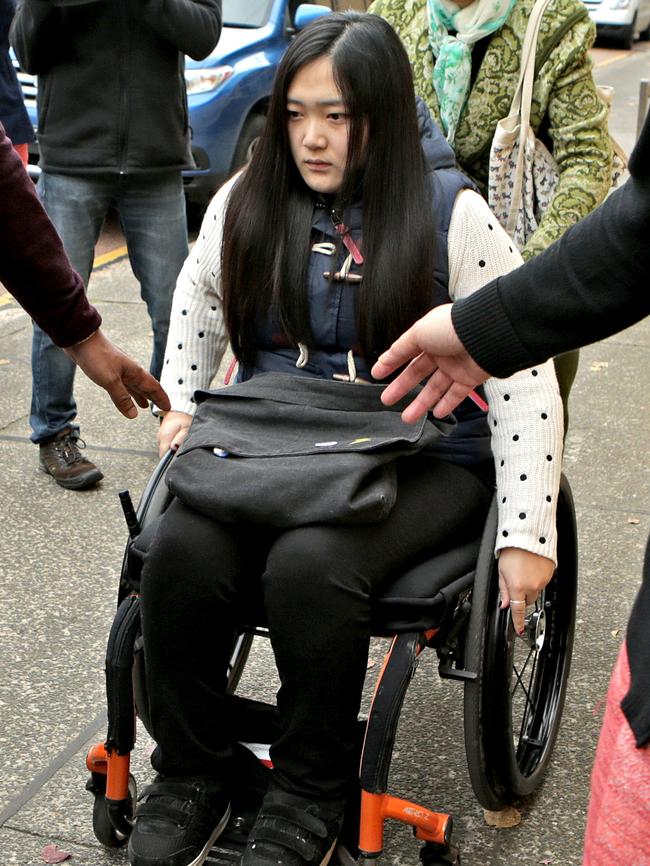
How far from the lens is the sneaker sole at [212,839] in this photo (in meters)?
2.29

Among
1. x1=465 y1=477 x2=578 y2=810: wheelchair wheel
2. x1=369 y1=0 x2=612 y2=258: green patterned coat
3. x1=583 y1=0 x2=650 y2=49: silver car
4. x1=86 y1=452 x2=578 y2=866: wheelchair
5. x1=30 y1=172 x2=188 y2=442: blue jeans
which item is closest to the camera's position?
x1=86 y1=452 x2=578 y2=866: wheelchair

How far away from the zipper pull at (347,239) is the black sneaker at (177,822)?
108 centimetres

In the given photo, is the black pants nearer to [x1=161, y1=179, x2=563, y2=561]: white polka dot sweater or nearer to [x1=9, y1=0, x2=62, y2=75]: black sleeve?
[x1=161, y1=179, x2=563, y2=561]: white polka dot sweater

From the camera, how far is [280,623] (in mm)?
2252

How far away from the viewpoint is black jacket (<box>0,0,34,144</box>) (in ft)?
15.9

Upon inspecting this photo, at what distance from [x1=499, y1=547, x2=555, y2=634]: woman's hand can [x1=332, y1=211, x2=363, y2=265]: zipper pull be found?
673 mm

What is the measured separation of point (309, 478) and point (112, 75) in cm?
242

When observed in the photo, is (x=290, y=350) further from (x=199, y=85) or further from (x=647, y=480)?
(x=199, y=85)

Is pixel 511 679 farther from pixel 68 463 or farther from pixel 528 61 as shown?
pixel 68 463

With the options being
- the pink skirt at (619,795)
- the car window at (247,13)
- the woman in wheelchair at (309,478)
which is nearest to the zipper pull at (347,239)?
the woman in wheelchair at (309,478)

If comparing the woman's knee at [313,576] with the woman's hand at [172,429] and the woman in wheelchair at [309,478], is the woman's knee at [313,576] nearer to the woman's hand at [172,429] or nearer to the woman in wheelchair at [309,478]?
the woman in wheelchair at [309,478]

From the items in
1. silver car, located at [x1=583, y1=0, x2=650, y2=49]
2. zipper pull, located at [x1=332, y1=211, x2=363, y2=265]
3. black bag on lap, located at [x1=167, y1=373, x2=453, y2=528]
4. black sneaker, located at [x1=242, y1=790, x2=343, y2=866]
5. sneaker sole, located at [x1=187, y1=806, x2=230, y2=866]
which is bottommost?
silver car, located at [x1=583, y1=0, x2=650, y2=49]

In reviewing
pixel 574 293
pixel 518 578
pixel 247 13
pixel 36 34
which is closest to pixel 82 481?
pixel 36 34

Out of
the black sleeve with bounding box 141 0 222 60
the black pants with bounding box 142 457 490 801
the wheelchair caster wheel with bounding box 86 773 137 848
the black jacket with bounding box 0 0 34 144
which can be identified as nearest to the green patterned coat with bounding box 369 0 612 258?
the black pants with bounding box 142 457 490 801
